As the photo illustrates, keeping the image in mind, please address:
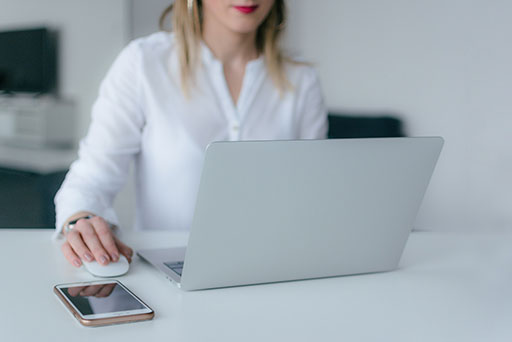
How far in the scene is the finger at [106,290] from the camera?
77 cm

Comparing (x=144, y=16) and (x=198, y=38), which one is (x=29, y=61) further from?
(x=198, y=38)

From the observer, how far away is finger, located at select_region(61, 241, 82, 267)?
917 millimetres

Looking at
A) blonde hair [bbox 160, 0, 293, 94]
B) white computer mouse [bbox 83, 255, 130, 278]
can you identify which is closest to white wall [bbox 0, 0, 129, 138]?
blonde hair [bbox 160, 0, 293, 94]

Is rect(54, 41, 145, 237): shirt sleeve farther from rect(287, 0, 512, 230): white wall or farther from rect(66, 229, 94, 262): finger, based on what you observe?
rect(287, 0, 512, 230): white wall

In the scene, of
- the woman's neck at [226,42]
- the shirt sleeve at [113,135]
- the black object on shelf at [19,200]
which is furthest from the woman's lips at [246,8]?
the black object on shelf at [19,200]

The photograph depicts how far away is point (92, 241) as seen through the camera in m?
0.94

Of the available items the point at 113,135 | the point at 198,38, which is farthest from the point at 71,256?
the point at 198,38

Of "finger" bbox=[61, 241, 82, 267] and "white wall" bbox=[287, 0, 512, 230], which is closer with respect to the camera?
"finger" bbox=[61, 241, 82, 267]

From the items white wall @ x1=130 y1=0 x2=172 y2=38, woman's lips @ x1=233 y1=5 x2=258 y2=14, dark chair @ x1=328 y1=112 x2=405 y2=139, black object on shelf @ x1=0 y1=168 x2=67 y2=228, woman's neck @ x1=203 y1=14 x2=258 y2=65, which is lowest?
black object on shelf @ x1=0 y1=168 x2=67 y2=228

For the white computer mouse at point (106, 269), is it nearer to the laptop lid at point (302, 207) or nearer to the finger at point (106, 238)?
the finger at point (106, 238)

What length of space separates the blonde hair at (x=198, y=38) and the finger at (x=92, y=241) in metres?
0.60

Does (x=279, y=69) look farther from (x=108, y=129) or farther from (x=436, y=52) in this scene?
(x=436, y=52)

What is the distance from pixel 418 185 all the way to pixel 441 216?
2.08 metres

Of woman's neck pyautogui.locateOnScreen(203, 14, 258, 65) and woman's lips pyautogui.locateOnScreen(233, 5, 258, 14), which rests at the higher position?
woman's lips pyautogui.locateOnScreen(233, 5, 258, 14)
